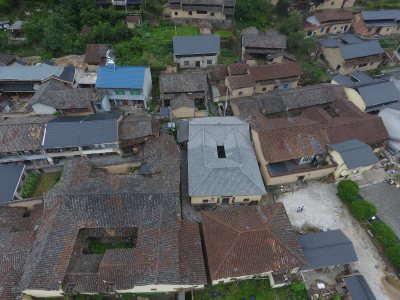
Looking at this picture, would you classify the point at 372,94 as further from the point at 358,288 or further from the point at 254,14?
the point at 358,288

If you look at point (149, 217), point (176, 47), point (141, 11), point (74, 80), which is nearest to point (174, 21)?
point (141, 11)

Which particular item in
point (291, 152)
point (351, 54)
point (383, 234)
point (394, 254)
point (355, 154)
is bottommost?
point (394, 254)

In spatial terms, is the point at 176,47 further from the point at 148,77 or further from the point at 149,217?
the point at 149,217

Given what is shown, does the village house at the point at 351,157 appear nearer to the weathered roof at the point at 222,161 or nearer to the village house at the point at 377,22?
the weathered roof at the point at 222,161

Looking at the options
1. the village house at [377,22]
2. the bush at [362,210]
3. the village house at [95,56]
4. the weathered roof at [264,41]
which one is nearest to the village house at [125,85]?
the village house at [95,56]

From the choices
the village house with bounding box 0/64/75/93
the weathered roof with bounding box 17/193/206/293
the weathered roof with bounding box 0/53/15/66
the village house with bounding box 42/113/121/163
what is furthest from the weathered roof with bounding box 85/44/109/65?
the weathered roof with bounding box 17/193/206/293

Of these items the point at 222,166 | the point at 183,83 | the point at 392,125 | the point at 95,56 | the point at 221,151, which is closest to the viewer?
the point at 222,166

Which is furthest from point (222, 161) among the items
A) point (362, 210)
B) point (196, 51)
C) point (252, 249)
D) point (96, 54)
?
point (96, 54)

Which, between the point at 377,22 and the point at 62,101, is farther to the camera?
the point at 377,22
